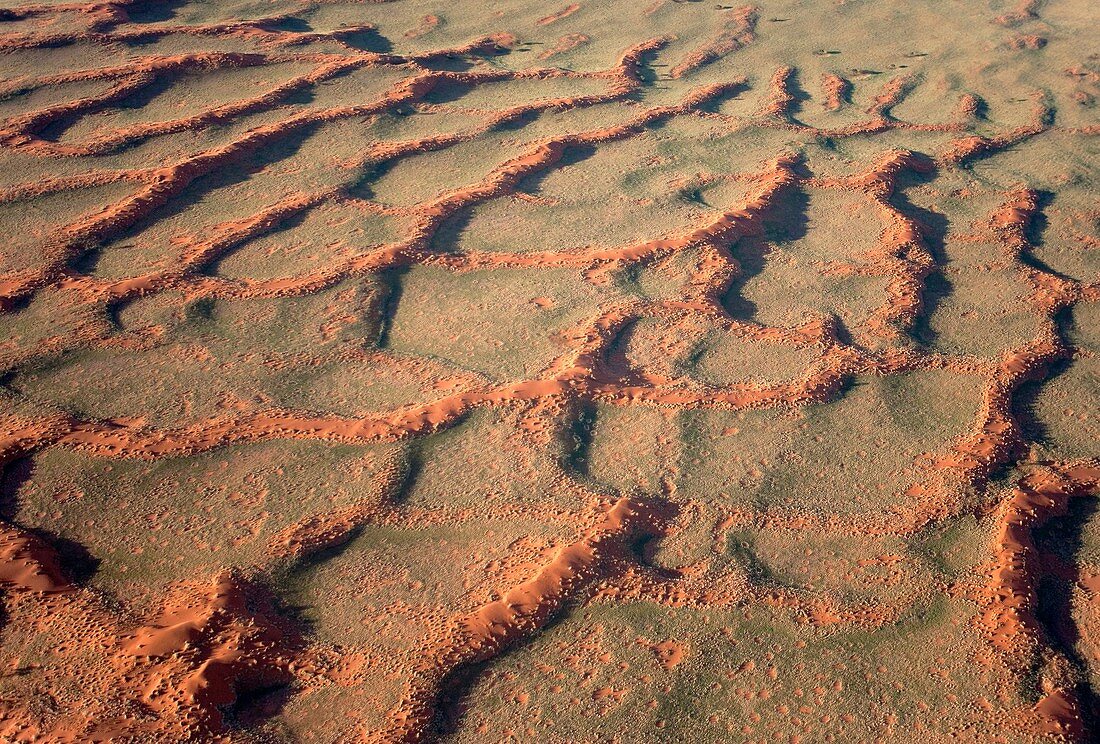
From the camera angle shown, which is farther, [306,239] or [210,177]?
[210,177]

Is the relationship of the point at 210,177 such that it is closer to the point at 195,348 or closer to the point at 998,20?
the point at 195,348

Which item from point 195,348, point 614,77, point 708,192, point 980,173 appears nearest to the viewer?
point 195,348

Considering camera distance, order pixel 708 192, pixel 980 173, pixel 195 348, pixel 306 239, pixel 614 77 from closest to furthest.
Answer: pixel 195 348 → pixel 306 239 → pixel 708 192 → pixel 980 173 → pixel 614 77

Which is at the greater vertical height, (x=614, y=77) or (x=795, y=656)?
(x=614, y=77)

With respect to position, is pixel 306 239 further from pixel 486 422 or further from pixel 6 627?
pixel 6 627

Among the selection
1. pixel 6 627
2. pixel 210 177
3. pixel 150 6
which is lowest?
pixel 6 627

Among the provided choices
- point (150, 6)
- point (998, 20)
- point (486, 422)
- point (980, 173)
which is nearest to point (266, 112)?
point (150, 6)
